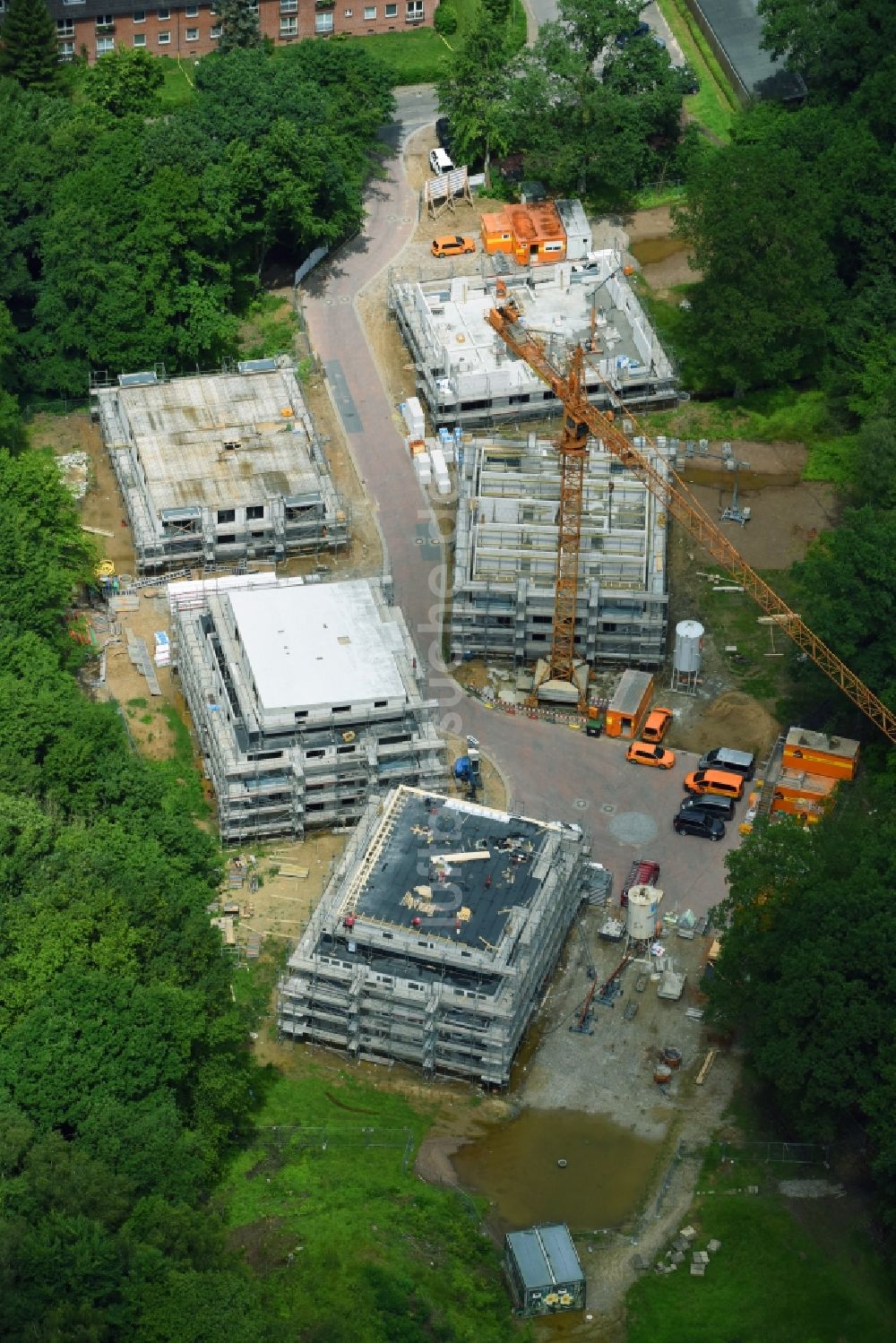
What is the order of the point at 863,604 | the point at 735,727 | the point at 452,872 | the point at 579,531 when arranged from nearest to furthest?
the point at 452,872 → the point at 863,604 → the point at 579,531 → the point at 735,727

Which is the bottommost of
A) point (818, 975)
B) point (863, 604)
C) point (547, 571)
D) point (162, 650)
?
point (162, 650)

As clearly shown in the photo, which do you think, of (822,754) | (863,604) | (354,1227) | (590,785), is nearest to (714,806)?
(822,754)

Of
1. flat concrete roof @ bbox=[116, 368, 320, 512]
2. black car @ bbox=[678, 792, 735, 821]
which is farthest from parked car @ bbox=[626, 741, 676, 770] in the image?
flat concrete roof @ bbox=[116, 368, 320, 512]

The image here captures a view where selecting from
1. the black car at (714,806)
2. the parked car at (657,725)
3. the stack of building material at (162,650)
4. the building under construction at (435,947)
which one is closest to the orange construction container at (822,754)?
the black car at (714,806)

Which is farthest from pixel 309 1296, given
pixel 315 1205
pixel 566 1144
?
pixel 566 1144

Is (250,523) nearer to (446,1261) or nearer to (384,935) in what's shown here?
(384,935)

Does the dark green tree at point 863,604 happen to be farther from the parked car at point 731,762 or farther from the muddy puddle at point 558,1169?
the muddy puddle at point 558,1169

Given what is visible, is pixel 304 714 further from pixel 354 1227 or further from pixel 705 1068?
pixel 354 1227
